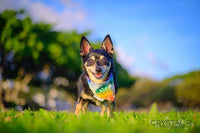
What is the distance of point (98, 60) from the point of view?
3.74 metres

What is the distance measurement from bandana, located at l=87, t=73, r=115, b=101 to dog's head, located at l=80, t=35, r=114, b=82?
0.32ft

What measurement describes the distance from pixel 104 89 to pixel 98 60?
2.03 ft

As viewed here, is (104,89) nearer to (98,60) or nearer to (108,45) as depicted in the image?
(98,60)

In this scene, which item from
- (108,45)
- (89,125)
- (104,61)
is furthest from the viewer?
(108,45)

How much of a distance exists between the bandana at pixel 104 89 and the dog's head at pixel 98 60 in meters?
0.10

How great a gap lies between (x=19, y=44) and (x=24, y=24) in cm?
185

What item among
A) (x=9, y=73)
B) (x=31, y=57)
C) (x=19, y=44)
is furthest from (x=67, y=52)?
(x=9, y=73)

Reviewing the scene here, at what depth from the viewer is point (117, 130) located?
1.45 metres

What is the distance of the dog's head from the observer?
3.70m

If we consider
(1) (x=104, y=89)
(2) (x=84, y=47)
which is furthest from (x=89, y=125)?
(2) (x=84, y=47)

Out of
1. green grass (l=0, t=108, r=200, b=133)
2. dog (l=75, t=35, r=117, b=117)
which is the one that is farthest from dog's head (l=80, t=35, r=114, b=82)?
green grass (l=0, t=108, r=200, b=133)

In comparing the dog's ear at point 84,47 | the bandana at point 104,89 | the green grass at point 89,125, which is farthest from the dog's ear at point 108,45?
the green grass at point 89,125

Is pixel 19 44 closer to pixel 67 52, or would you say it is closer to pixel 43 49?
pixel 43 49

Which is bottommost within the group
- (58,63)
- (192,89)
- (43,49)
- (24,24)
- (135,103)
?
(135,103)
